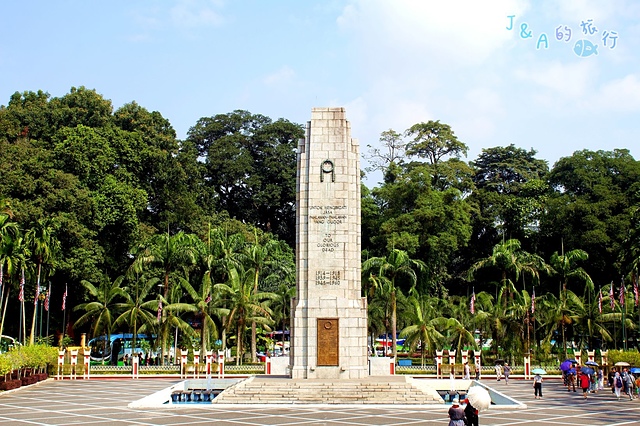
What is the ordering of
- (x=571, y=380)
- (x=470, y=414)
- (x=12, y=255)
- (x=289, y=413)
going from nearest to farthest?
1. (x=470, y=414)
2. (x=289, y=413)
3. (x=571, y=380)
4. (x=12, y=255)

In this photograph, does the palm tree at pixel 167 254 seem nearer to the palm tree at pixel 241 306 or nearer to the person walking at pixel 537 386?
the palm tree at pixel 241 306

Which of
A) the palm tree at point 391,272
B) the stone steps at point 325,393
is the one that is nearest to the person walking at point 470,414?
the stone steps at point 325,393

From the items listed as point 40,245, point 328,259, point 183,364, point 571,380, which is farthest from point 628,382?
point 40,245

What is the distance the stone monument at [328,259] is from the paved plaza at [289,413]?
3880mm

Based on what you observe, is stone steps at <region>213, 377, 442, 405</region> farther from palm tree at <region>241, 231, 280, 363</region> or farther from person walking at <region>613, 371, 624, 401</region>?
palm tree at <region>241, 231, 280, 363</region>

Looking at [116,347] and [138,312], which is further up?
[138,312]

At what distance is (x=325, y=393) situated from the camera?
79.9ft

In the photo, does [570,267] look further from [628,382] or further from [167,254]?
[167,254]

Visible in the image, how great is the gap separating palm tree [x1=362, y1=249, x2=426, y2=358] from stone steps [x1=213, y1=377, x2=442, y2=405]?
62.6 feet

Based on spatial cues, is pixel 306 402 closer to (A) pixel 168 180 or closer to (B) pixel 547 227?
(A) pixel 168 180

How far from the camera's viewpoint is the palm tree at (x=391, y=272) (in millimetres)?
45438

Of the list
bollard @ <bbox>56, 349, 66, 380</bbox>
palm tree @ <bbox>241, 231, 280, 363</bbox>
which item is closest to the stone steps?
bollard @ <bbox>56, 349, 66, 380</bbox>

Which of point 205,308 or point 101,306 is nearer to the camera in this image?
point 205,308

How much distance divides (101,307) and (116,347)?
9.31 meters
